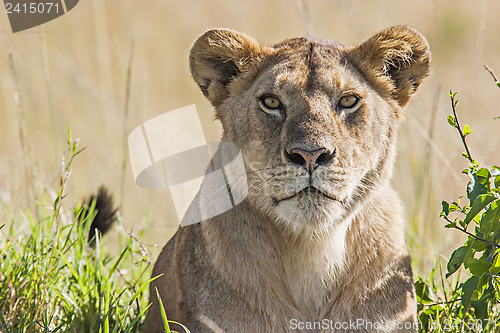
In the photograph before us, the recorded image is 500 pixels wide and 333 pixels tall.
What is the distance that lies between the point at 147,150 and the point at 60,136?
16.1 feet

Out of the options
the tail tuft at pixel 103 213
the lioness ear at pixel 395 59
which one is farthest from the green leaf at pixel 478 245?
the tail tuft at pixel 103 213

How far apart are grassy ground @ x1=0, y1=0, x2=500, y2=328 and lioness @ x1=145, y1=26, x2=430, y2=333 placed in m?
Result: 0.77

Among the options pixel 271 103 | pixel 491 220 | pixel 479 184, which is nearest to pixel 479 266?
pixel 491 220

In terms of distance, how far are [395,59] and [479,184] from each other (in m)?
0.75

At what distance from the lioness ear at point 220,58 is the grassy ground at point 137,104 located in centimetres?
93

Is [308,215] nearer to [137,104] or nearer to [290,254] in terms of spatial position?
[290,254]

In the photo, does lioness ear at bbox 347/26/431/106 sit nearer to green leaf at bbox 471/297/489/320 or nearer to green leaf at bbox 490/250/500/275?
green leaf at bbox 490/250/500/275

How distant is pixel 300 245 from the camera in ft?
11.7

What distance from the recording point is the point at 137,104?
26.3ft

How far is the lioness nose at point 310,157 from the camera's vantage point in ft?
10.3

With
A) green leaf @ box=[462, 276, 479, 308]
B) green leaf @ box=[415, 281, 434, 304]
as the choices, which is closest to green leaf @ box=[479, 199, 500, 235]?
green leaf @ box=[462, 276, 479, 308]

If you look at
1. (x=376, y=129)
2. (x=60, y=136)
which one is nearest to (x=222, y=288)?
(x=376, y=129)

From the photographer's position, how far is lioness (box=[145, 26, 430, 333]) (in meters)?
3.38

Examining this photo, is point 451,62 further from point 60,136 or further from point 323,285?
point 323,285
